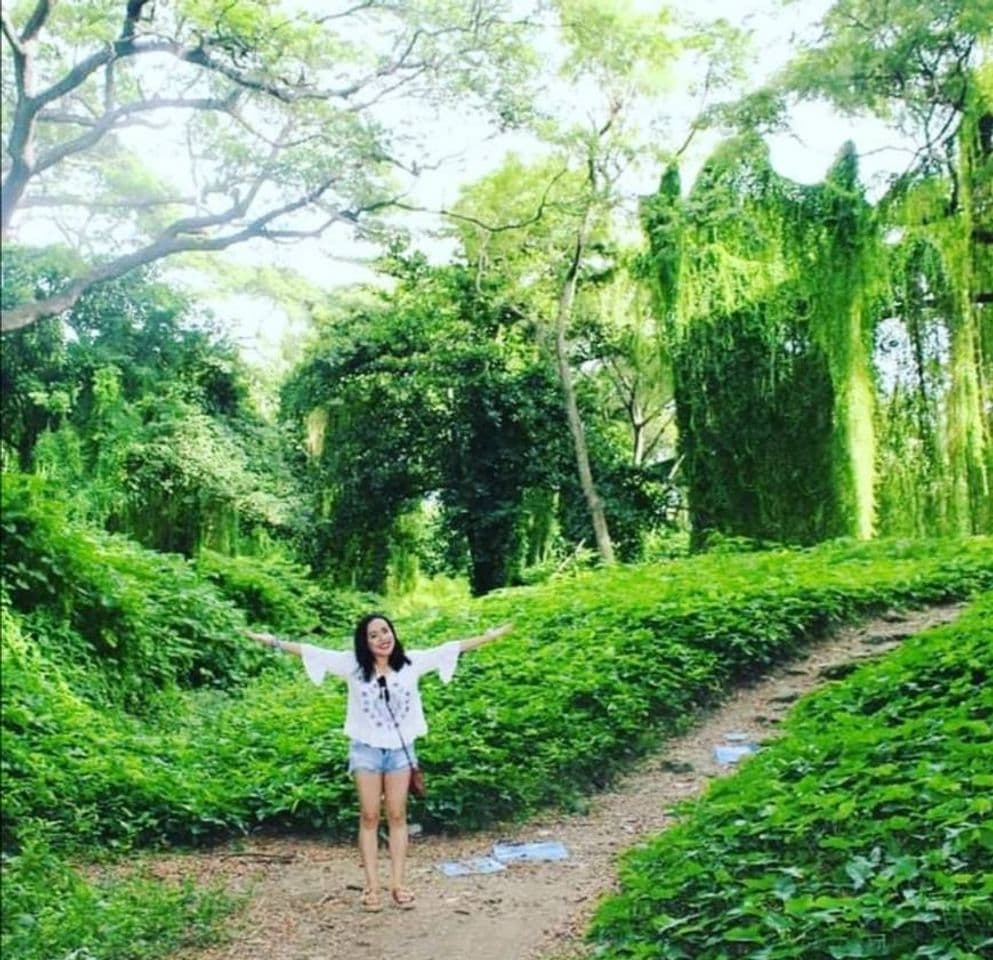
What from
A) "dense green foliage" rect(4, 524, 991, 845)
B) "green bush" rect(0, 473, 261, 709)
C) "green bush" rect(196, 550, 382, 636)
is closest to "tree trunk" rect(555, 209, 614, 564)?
"green bush" rect(196, 550, 382, 636)

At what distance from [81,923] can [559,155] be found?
8.86 m

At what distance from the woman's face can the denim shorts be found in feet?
0.91

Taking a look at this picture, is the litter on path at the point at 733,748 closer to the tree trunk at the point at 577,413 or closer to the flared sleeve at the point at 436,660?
the flared sleeve at the point at 436,660

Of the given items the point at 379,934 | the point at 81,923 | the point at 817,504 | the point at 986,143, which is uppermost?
the point at 986,143

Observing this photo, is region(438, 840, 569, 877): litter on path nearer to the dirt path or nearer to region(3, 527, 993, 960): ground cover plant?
the dirt path

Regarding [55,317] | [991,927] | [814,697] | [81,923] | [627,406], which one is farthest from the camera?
[627,406]

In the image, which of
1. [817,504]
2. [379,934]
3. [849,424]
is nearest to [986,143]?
[849,424]

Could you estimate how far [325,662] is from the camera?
3320mm

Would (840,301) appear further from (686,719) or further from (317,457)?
(686,719)

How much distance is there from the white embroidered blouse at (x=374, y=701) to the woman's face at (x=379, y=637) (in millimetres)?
71

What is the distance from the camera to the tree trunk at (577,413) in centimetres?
1106

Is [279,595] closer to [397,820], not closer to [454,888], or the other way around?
[454,888]

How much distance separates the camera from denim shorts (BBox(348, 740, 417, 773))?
3.28 meters

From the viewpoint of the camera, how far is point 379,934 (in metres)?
3.24
